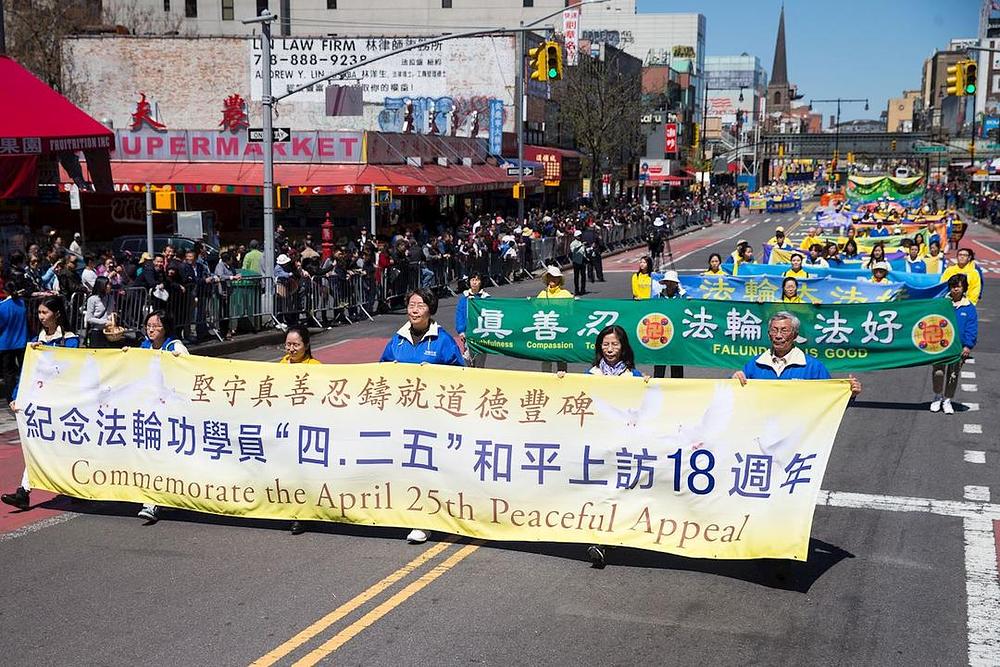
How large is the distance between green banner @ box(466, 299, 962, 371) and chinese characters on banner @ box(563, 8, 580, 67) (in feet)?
152

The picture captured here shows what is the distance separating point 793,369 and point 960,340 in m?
6.51

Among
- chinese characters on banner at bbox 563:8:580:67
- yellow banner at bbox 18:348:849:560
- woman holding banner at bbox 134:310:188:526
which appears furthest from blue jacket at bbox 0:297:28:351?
chinese characters on banner at bbox 563:8:580:67

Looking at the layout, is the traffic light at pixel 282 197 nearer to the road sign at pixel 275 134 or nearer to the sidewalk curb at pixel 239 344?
the road sign at pixel 275 134

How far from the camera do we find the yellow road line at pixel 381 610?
5.95 meters

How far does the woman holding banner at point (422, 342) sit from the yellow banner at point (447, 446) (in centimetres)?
66

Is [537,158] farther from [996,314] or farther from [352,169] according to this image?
[996,314]

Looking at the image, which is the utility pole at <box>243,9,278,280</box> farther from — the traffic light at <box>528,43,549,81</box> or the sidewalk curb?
the traffic light at <box>528,43,549,81</box>

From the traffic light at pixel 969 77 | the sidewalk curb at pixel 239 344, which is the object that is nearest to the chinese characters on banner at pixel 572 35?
the traffic light at pixel 969 77

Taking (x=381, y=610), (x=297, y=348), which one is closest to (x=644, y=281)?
(x=297, y=348)

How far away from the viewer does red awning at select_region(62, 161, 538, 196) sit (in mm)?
35438

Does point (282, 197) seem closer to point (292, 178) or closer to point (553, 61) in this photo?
point (553, 61)

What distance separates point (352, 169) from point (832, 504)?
1165 inches

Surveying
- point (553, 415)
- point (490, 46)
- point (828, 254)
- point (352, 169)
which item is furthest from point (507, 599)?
point (490, 46)

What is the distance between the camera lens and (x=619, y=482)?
7.22 meters
